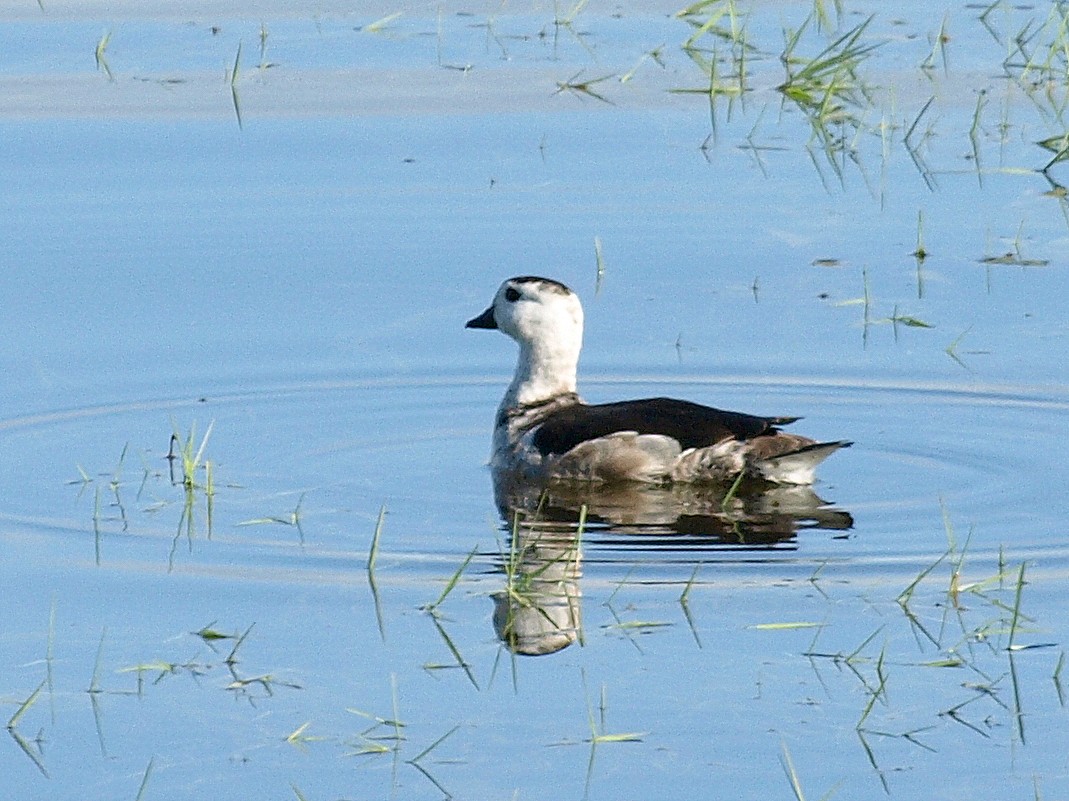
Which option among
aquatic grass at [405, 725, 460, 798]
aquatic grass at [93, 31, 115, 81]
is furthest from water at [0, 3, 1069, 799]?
aquatic grass at [93, 31, 115, 81]

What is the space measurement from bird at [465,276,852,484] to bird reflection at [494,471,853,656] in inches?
2.9

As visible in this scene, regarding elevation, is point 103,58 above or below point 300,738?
above

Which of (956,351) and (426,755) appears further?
(956,351)

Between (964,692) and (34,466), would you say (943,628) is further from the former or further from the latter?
(34,466)

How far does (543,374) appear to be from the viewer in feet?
34.2

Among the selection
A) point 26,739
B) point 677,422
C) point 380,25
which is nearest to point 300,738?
point 26,739

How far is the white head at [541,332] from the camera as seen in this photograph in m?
10.3

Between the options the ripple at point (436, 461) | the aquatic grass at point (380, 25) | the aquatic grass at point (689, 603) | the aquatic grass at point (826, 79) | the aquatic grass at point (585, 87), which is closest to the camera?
the aquatic grass at point (689, 603)

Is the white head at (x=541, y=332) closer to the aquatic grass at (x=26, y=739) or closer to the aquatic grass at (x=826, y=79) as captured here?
the aquatic grass at (x=826, y=79)

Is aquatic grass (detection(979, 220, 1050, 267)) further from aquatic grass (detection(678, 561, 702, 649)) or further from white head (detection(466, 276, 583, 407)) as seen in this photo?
aquatic grass (detection(678, 561, 702, 649))

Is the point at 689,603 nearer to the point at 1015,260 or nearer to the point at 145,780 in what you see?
the point at 145,780

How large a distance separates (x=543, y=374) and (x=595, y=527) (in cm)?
148

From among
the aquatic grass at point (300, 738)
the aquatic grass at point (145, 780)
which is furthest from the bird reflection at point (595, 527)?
the aquatic grass at point (145, 780)

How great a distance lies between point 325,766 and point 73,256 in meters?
5.97
